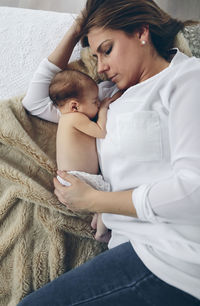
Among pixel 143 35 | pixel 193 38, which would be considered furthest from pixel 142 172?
pixel 193 38

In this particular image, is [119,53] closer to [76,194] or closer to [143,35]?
[143,35]

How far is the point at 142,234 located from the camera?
95cm

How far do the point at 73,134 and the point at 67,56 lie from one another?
31cm

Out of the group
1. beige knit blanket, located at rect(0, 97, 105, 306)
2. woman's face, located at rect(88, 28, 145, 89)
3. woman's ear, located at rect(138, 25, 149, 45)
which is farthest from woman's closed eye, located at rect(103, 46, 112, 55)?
beige knit blanket, located at rect(0, 97, 105, 306)

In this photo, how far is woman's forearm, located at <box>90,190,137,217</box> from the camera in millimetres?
921

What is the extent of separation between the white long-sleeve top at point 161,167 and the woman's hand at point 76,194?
0.27 ft

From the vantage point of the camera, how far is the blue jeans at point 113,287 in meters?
0.89

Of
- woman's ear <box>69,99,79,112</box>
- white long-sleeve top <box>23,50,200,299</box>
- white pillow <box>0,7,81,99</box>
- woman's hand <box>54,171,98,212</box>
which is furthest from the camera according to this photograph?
white pillow <box>0,7,81,99</box>

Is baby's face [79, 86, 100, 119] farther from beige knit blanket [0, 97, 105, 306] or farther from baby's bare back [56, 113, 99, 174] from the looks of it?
beige knit blanket [0, 97, 105, 306]

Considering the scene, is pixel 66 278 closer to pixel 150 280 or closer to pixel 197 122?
pixel 150 280

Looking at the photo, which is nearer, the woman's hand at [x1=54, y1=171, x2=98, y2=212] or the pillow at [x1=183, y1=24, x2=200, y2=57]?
the woman's hand at [x1=54, y1=171, x2=98, y2=212]

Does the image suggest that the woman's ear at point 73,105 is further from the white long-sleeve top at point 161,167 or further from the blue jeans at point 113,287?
the blue jeans at point 113,287

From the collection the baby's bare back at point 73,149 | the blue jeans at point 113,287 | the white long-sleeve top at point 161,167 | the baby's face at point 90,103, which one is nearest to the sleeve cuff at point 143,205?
the white long-sleeve top at point 161,167

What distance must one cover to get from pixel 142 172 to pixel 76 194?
205mm
